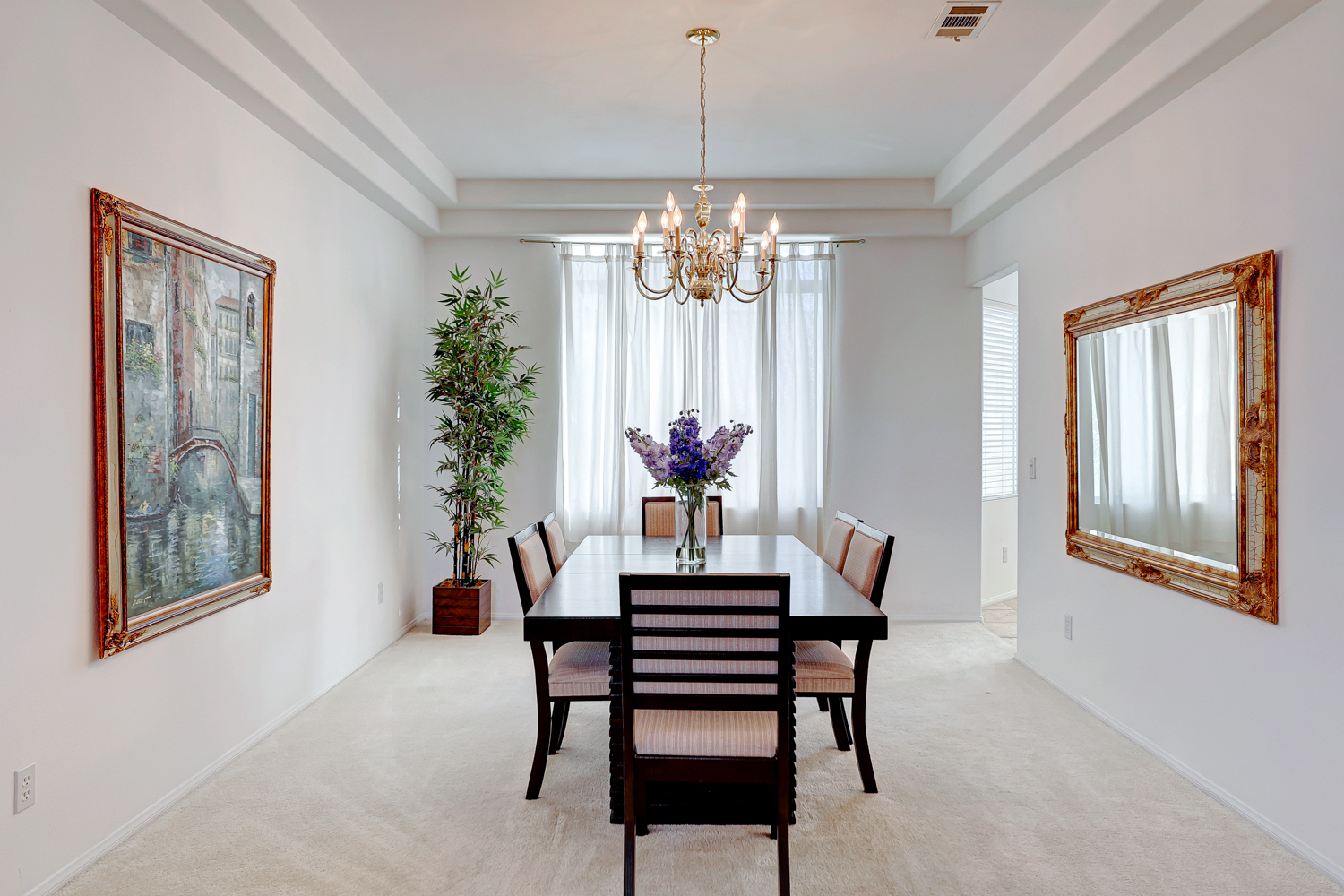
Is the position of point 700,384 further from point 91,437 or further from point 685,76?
point 91,437

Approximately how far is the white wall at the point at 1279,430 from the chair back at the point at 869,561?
122 cm

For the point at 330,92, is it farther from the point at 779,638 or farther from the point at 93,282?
the point at 779,638

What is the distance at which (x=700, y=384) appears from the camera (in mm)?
5734

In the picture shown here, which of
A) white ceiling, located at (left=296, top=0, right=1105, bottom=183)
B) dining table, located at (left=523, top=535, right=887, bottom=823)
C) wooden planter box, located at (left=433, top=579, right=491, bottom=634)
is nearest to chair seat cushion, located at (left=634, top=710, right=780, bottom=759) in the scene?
dining table, located at (left=523, top=535, right=887, bottom=823)

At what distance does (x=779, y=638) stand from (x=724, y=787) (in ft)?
2.70

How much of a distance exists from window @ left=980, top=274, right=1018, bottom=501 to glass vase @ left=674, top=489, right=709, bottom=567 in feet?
12.4

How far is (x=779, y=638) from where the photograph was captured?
2.20 metres

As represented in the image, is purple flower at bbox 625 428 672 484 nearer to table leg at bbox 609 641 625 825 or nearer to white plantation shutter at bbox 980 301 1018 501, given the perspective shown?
table leg at bbox 609 641 625 825

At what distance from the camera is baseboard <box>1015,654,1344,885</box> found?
2.42m

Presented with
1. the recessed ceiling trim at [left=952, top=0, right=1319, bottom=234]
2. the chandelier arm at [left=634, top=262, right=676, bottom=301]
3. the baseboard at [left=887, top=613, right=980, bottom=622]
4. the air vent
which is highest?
the air vent

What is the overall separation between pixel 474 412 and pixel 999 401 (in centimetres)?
409

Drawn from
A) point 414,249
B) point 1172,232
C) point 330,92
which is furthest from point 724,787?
point 414,249

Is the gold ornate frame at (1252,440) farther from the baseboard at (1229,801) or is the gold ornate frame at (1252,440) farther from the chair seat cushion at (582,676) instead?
the chair seat cushion at (582,676)

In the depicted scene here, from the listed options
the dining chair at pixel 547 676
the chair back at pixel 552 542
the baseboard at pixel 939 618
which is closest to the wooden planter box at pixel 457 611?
the chair back at pixel 552 542
